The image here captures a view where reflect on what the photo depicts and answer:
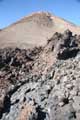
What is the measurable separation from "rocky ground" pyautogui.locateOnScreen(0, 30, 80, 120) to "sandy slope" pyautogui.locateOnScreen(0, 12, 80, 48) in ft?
40.3

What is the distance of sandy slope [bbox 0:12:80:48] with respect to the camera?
5866 centimetres

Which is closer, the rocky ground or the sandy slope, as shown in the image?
the rocky ground

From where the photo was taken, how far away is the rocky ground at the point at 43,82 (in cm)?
3001

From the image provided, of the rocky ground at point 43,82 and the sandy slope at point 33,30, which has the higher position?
the sandy slope at point 33,30

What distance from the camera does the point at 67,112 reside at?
2856 cm

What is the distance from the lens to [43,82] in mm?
35344

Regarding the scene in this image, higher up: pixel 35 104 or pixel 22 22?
pixel 22 22

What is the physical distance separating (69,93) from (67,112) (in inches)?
98.0

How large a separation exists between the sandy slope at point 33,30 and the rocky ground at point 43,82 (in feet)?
40.3

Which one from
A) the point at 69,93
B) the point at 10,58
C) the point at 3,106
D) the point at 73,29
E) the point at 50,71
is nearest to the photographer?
the point at 69,93

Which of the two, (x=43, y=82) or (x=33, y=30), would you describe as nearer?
(x=43, y=82)

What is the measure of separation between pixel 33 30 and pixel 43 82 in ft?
113

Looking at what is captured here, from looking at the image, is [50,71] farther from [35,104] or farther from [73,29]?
[73,29]

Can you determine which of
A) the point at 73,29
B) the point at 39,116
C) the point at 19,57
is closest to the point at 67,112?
the point at 39,116
